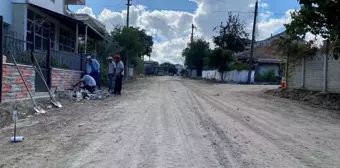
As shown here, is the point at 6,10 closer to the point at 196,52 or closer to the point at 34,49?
the point at 34,49

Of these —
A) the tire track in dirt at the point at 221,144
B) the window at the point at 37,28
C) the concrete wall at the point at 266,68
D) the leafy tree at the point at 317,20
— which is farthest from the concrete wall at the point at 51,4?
the concrete wall at the point at 266,68

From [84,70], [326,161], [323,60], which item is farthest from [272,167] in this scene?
[84,70]

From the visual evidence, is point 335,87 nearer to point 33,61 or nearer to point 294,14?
point 294,14

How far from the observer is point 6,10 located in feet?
57.0

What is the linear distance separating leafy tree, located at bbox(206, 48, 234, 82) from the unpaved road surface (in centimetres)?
3271

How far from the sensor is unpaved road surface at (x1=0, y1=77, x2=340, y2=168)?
5215mm

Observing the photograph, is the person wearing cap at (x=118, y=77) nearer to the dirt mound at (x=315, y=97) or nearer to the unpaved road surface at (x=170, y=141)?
the unpaved road surface at (x=170, y=141)

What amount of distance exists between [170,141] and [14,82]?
5890 mm

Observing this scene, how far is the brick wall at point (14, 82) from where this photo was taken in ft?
31.7

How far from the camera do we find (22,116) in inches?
372

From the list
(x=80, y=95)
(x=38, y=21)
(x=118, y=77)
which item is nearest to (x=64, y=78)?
(x=80, y=95)

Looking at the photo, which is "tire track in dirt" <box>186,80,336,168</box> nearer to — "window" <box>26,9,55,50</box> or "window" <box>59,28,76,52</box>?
"window" <box>26,9,55,50</box>

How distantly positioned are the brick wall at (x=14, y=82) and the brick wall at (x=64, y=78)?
292cm

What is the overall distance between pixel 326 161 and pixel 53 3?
21.0 metres
